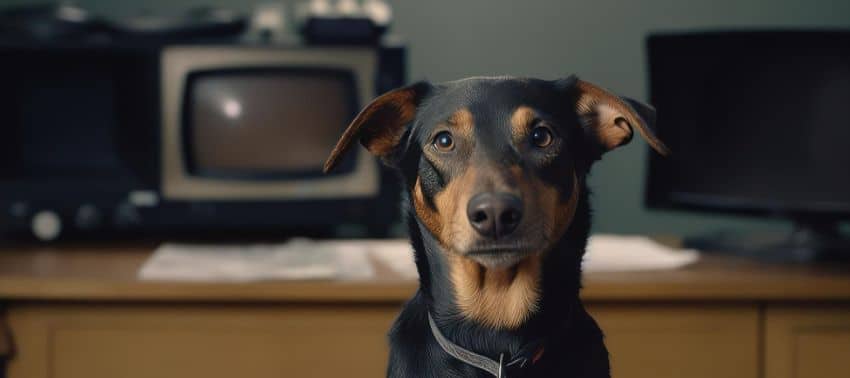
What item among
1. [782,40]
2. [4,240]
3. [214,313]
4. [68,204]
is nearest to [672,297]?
[782,40]

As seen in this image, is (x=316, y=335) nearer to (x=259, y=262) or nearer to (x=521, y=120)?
(x=259, y=262)

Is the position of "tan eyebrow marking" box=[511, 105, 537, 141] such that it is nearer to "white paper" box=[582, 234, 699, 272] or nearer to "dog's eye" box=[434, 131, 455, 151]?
"dog's eye" box=[434, 131, 455, 151]

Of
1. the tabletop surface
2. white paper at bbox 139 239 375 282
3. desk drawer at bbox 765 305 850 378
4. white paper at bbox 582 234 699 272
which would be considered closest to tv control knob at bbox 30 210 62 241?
white paper at bbox 139 239 375 282

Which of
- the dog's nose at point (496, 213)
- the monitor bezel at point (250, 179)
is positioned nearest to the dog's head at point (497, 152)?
the dog's nose at point (496, 213)

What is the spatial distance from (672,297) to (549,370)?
0.91 metres

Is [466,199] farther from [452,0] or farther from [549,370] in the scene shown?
[452,0]

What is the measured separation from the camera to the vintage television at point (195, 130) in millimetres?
2219

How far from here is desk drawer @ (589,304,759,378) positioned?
6.29 feet

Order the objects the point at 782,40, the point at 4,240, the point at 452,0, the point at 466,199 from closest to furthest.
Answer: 1. the point at 466,199
2. the point at 782,40
3. the point at 4,240
4. the point at 452,0

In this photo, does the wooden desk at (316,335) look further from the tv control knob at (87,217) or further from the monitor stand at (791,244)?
the tv control knob at (87,217)

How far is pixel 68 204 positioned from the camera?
2.23 m

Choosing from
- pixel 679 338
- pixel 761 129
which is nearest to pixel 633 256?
pixel 679 338

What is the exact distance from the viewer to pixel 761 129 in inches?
87.7

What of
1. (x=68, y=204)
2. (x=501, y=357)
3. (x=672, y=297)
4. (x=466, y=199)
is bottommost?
(x=672, y=297)
